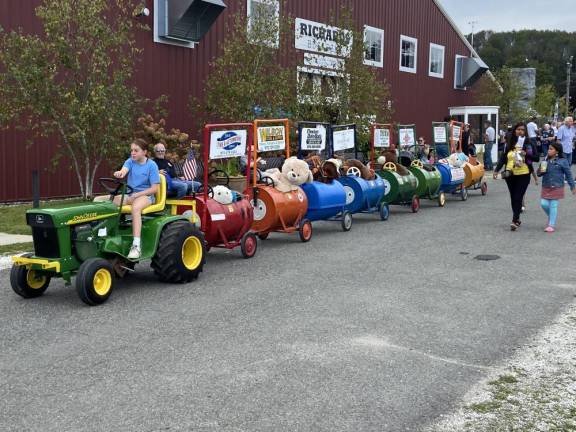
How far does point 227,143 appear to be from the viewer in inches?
384

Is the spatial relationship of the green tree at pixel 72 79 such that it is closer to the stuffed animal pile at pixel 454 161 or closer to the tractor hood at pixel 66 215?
the tractor hood at pixel 66 215

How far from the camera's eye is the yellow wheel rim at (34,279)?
23.4ft

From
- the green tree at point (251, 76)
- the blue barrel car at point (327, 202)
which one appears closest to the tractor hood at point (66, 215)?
Result: the blue barrel car at point (327, 202)

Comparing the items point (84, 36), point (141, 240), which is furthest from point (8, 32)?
point (141, 240)

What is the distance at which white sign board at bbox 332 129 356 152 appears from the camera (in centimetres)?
1358

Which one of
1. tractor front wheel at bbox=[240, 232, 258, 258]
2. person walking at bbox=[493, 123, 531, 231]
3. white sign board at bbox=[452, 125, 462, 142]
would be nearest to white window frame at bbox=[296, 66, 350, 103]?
white sign board at bbox=[452, 125, 462, 142]

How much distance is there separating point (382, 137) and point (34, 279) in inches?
395

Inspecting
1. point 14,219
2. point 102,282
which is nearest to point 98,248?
point 102,282

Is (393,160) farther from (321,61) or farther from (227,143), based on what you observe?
(321,61)

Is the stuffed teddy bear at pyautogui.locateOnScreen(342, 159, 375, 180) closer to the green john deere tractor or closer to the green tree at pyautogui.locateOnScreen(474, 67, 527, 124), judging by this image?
the green john deere tractor

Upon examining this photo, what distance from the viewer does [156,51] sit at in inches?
733

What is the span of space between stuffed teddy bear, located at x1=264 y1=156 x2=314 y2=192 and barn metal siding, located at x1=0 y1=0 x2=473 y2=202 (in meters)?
7.48

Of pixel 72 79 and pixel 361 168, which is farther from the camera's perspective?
pixel 72 79

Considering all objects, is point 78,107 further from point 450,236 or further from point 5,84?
point 450,236
